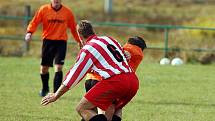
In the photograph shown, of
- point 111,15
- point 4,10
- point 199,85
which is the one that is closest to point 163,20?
point 111,15

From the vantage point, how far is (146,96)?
40.8ft

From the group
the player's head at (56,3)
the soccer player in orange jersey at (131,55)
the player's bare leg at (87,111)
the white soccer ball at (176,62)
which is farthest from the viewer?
the white soccer ball at (176,62)

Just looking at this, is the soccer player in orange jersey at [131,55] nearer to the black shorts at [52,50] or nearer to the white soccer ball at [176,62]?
the black shorts at [52,50]

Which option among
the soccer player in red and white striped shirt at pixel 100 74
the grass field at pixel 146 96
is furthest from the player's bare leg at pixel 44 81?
the soccer player in red and white striped shirt at pixel 100 74

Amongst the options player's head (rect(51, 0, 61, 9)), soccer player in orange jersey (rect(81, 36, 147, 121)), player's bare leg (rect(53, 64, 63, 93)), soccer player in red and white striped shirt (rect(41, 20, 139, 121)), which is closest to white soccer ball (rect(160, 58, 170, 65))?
player's head (rect(51, 0, 61, 9))

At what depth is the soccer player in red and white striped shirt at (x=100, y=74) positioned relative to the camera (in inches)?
281

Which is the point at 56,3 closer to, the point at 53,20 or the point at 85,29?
the point at 53,20

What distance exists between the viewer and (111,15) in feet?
109

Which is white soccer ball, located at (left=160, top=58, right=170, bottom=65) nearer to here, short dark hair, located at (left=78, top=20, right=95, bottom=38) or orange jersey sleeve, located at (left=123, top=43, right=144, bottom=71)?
orange jersey sleeve, located at (left=123, top=43, right=144, bottom=71)

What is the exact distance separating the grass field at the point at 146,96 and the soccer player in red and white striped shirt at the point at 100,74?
2.49 metres

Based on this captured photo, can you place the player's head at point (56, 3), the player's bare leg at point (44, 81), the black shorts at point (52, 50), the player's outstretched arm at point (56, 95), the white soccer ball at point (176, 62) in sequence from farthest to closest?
the white soccer ball at point (176, 62) < the player's bare leg at point (44, 81) < the black shorts at point (52, 50) < the player's head at point (56, 3) < the player's outstretched arm at point (56, 95)

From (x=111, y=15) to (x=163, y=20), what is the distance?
8.59ft

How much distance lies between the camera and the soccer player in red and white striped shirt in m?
7.12

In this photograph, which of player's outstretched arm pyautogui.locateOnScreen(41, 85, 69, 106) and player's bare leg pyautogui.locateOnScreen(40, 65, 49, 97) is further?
player's bare leg pyautogui.locateOnScreen(40, 65, 49, 97)
